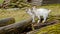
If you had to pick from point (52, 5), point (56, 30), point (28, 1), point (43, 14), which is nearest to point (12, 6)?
point (28, 1)

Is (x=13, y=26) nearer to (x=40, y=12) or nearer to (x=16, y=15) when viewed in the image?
(x=40, y=12)

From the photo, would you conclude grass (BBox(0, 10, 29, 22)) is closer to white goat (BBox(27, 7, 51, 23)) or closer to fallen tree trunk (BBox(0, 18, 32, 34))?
white goat (BBox(27, 7, 51, 23))

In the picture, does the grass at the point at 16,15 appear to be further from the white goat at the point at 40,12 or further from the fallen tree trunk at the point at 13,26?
the fallen tree trunk at the point at 13,26

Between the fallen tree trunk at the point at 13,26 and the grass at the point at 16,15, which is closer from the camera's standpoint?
the fallen tree trunk at the point at 13,26

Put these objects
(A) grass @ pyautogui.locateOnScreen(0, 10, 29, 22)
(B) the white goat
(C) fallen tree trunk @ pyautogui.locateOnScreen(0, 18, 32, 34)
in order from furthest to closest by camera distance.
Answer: (A) grass @ pyautogui.locateOnScreen(0, 10, 29, 22) → (B) the white goat → (C) fallen tree trunk @ pyautogui.locateOnScreen(0, 18, 32, 34)

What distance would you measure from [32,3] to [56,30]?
1046 cm

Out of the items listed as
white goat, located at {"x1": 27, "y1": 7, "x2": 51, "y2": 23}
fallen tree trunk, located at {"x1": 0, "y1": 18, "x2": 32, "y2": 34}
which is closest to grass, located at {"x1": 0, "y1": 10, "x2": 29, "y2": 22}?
white goat, located at {"x1": 27, "y1": 7, "x2": 51, "y2": 23}

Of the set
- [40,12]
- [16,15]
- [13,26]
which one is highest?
[13,26]

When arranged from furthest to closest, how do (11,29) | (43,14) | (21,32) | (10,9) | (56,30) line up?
(10,9)
(43,14)
(21,32)
(11,29)
(56,30)

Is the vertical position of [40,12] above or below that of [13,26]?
below

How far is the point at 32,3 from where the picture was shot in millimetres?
14625

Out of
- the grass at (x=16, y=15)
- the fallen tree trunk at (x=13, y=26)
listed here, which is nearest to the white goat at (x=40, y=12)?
the grass at (x=16, y=15)

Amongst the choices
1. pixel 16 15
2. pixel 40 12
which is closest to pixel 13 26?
pixel 40 12

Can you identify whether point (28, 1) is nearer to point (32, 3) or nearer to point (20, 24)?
point (32, 3)
